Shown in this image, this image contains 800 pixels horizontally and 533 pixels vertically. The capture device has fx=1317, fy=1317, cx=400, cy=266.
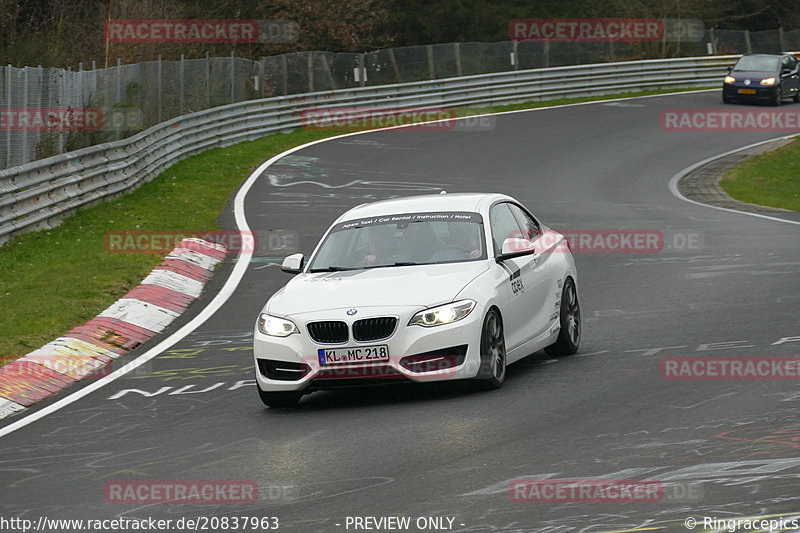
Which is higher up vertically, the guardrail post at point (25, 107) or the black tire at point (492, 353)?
the guardrail post at point (25, 107)

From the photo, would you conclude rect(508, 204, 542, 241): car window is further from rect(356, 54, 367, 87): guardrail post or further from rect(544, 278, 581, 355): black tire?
rect(356, 54, 367, 87): guardrail post

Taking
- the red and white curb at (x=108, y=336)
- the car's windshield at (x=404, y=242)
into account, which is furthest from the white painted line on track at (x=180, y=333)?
the car's windshield at (x=404, y=242)

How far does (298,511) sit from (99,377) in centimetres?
536

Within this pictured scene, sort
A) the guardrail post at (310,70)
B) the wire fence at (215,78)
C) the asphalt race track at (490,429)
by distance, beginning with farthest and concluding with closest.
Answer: the guardrail post at (310,70) < the wire fence at (215,78) < the asphalt race track at (490,429)

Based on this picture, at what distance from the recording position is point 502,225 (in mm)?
11383

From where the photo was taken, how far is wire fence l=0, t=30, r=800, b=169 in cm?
2134

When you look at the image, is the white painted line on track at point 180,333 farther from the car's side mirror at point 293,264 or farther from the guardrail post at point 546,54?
the guardrail post at point 546,54

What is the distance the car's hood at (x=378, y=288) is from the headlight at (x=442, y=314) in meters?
0.06

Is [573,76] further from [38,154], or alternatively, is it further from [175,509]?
[175,509]

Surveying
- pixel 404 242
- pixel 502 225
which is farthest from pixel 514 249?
pixel 404 242

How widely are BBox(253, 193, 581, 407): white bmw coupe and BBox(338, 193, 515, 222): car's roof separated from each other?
1cm

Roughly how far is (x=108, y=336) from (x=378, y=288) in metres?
4.34

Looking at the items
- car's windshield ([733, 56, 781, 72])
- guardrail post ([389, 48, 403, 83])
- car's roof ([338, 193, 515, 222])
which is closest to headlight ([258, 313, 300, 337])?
car's roof ([338, 193, 515, 222])

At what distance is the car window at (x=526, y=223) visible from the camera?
38.8ft
